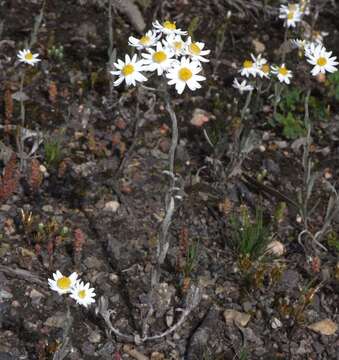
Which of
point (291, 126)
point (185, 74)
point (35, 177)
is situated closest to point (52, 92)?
point (35, 177)

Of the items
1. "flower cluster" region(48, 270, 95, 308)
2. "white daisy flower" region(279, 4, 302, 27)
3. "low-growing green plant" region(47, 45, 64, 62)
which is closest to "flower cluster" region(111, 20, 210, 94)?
"flower cluster" region(48, 270, 95, 308)

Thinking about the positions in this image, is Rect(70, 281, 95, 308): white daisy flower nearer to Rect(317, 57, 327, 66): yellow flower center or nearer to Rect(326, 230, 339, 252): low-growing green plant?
Rect(326, 230, 339, 252): low-growing green plant

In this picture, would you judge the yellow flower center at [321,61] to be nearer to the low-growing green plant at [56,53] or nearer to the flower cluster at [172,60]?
the flower cluster at [172,60]

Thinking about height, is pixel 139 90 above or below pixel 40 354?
above

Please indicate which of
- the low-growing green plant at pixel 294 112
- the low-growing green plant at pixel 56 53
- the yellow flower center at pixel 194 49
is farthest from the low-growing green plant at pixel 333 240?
the low-growing green plant at pixel 56 53

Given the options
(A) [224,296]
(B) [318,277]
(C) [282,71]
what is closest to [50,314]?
(A) [224,296]

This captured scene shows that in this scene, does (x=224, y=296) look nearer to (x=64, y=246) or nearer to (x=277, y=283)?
(x=277, y=283)

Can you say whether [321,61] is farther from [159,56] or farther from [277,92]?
[159,56]
